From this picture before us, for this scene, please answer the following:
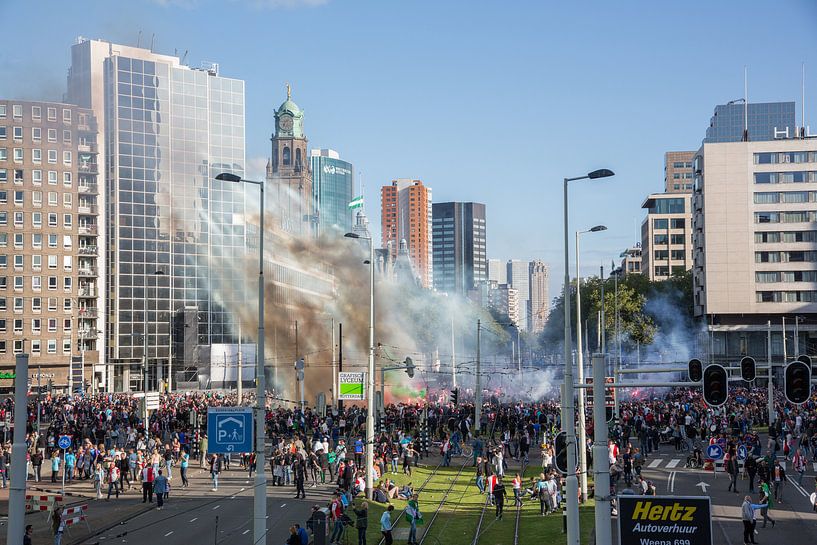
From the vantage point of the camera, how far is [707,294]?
112m

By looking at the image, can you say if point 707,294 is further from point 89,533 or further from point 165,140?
point 89,533

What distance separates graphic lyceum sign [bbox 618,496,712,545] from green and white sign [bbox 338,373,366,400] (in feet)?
77.0

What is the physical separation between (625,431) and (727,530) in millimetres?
21316

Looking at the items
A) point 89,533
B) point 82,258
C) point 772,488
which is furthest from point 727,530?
point 82,258

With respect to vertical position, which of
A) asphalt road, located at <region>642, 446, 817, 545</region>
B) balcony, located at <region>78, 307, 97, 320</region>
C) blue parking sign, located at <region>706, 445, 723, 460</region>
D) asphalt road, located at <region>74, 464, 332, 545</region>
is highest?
balcony, located at <region>78, 307, 97, 320</region>

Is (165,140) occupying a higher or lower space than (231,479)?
higher

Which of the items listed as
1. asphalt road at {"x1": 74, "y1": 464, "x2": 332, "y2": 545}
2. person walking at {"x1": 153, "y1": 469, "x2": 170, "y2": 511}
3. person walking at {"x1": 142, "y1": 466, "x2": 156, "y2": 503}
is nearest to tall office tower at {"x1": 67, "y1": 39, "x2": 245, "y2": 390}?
asphalt road at {"x1": 74, "y1": 464, "x2": 332, "y2": 545}

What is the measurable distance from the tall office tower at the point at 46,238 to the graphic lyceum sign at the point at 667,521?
317 ft

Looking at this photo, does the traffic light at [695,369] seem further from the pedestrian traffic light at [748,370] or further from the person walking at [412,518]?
the person walking at [412,518]

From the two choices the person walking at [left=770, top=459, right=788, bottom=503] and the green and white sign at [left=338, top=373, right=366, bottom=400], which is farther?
the green and white sign at [left=338, top=373, right=366, bottom=400]

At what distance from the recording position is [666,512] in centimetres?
1839

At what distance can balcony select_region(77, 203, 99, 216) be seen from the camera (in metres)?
110

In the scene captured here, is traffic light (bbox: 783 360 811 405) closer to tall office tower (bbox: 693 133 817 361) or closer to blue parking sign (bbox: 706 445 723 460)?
blue parking sign (bbox: 706 445 723 460)

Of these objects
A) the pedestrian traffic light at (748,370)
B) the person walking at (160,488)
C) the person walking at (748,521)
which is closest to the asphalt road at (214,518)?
the person walking at (160,488)
